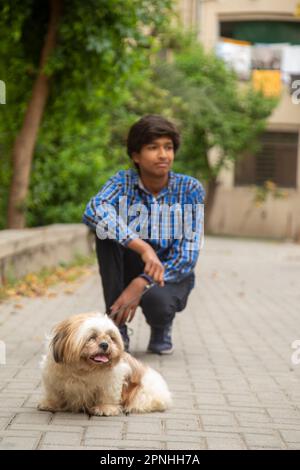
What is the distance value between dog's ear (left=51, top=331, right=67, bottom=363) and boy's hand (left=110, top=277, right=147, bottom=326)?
5.45 ft

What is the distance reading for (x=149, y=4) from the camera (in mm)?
14484

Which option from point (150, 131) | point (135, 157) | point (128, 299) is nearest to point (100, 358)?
point (128, 299)

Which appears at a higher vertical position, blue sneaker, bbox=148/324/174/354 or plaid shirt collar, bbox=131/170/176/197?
plaid shirt collar, bbox=131/170/176/197

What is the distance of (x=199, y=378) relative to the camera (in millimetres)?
7086

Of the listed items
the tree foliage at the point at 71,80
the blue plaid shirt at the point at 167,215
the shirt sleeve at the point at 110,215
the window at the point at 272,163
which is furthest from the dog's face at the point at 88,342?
the window at the point at 272,163

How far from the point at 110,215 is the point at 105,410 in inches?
81.0

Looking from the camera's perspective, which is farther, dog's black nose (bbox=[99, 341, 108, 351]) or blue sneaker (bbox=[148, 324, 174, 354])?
blue sneaker (bbox=[148, 324, 174, 354])

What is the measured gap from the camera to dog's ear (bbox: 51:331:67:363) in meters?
5.32

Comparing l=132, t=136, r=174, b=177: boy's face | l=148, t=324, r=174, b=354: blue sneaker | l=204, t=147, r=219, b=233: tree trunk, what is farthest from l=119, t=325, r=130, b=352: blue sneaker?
l=204, t=147, r=219, b=233: tree trunk

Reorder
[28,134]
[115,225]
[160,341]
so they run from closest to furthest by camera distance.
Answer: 1. [115,225]
2. [160,341]
3. [28,134]

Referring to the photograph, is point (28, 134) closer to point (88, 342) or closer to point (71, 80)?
point (71, 80)

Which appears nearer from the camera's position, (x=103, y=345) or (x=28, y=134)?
(x=103, y=345)

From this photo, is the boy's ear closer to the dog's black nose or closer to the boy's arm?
the boy's arm
